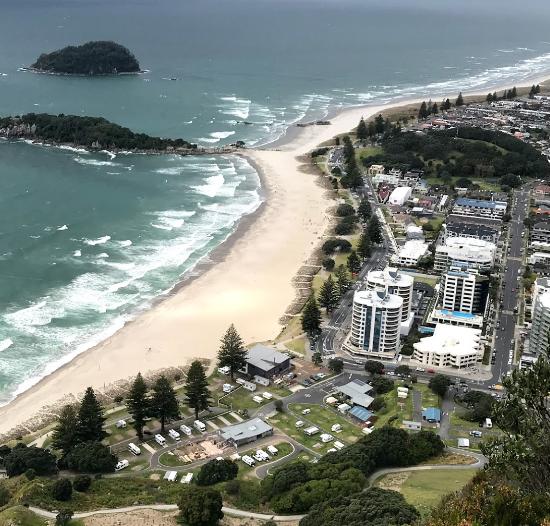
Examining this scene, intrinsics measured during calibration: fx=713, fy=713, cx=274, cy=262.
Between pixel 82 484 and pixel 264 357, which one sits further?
pixel 264 357

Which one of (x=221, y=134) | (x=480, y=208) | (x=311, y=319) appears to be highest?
(x=221, y=134)

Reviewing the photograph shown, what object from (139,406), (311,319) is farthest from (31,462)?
(311,319)

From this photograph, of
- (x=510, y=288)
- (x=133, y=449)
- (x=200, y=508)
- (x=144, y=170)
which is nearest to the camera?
(x=200, y=508)

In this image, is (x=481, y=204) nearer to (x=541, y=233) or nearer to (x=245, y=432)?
(x=541, y=233)

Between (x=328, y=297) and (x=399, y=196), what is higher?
(x=399, y=196)

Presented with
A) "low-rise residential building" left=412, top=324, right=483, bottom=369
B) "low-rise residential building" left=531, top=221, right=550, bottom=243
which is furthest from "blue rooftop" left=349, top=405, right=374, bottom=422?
"low-rise residential building" left=531, top=221, right=550, bottom=243

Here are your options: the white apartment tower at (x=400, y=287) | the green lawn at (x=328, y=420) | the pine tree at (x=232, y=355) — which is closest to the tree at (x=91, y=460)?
the green lawn at (x=328, y=420)
